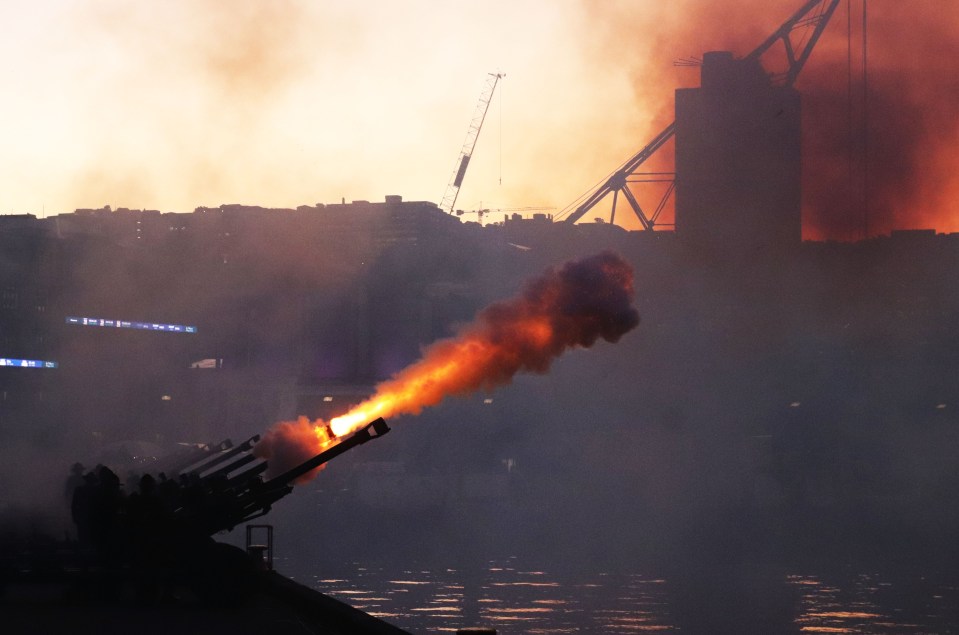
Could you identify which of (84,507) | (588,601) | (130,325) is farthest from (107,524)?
(130,325)

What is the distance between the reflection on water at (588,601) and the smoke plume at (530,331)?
53.4 ft

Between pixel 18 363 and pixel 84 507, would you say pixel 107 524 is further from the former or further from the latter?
pixel 18 363

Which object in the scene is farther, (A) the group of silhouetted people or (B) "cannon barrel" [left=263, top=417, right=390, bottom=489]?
(B) "cannon barrel" [left=263, top=417, right=390, bottom=489]

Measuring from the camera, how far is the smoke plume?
122 ft

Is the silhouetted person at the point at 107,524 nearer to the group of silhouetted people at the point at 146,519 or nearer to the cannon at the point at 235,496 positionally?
the group of silhouetted people at the point at 146,519

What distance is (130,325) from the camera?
138 meters

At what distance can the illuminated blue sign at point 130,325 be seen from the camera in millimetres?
134375

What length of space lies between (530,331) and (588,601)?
2791 centimetres

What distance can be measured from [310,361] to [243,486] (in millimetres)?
131802

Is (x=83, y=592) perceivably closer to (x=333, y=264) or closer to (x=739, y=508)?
(x=739, y=508)

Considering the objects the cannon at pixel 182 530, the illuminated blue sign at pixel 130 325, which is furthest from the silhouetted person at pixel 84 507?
the illuminated blue sign at pixel 130 325

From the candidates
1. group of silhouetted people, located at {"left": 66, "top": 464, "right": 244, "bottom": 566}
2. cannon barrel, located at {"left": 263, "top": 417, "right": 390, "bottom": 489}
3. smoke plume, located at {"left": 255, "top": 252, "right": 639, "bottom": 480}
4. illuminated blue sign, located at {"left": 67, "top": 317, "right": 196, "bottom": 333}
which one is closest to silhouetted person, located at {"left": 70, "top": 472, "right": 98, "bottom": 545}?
group of silhouetted people, located at {"left": 66, "top": 464, "right": 244, "bottom": 566}

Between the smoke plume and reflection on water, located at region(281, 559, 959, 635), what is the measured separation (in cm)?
1626

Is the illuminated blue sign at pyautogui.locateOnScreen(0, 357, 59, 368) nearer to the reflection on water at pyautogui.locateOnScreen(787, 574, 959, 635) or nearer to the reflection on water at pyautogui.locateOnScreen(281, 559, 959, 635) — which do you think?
the reflection on water at pyautogui.locateOnScreen(281, 559, 959, 635)
